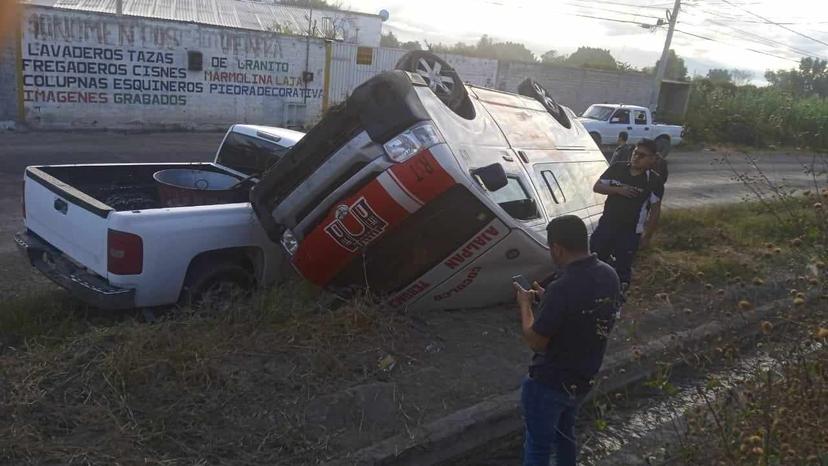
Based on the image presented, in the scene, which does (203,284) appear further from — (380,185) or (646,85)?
(646,85)

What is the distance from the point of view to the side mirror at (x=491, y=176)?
4.79 metres

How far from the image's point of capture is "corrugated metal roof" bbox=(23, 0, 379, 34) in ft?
83.4

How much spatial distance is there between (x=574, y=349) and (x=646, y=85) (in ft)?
105

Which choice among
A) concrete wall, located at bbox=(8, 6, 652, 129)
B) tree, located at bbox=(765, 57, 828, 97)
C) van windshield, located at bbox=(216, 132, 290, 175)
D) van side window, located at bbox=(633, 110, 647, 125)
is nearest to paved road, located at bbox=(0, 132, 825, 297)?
concrete wall, located at bbox=(8, 6, 652, 129)

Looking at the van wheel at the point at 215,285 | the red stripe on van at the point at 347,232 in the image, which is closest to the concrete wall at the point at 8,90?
the van wheel at the point at 215,285

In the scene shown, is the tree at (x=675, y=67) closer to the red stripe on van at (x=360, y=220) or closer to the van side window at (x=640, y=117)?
the van side window at (x=640, y=117)

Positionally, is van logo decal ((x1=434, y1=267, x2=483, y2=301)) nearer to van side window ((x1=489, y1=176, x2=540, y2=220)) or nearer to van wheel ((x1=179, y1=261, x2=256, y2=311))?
van side window ((x1=489, y1=176, x2=540, y2=220))

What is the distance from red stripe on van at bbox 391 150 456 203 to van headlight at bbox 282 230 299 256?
3.10 ft

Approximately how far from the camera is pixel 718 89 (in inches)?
1337

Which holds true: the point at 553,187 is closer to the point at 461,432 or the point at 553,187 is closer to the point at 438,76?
the point at 438,76

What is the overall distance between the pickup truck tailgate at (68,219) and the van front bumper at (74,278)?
0.06 metres

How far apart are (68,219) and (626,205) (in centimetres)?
426

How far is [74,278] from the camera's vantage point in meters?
4.76

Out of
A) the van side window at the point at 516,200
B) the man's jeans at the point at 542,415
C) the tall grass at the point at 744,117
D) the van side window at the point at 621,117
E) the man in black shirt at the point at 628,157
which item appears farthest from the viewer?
the tall grass at the point at 744,117
